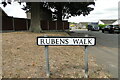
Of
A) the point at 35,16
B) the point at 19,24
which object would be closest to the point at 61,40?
the point at 35,16

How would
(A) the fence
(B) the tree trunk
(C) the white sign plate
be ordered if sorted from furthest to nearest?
(A) the fence < (B) the tree trunk < (C) the white sign plate

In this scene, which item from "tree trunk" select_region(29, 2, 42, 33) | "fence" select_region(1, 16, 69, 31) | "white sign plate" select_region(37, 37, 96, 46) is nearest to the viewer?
"white sign plate" select_region(37, 37, 96, 46)

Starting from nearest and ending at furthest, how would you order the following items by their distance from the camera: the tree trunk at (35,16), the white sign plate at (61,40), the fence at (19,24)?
the white sign plate at (61,40), the tree trunk at (35,16), the fence at (19,24)

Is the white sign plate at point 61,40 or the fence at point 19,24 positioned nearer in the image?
A: the white sign plate at point 61,40

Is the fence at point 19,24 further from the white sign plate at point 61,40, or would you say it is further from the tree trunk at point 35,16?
the white sign plate at point 61,40

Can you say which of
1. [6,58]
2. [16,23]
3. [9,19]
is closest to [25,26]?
[16,23]

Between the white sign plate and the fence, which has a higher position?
the fence

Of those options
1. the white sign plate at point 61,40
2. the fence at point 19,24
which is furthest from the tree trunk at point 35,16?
the white sign plate at point 61,40

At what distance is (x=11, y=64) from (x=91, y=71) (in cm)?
258

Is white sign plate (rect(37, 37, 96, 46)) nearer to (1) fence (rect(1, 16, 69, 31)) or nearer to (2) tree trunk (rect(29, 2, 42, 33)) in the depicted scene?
(2) tree trunk (rect(29, 2, 42, 33))

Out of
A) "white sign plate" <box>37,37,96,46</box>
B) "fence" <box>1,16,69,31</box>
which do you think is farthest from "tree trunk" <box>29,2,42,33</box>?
"white sign plate" <box>37,37,96,46</box>

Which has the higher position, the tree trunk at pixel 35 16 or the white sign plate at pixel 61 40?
the tree trunk at pixel 35 16

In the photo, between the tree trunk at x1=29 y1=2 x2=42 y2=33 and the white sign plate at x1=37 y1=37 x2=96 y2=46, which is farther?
the tree trunk at x1=29 y1=2 x2=42 y2=33

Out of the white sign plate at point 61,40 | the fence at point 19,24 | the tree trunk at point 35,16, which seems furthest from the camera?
the fence at point 19,24
